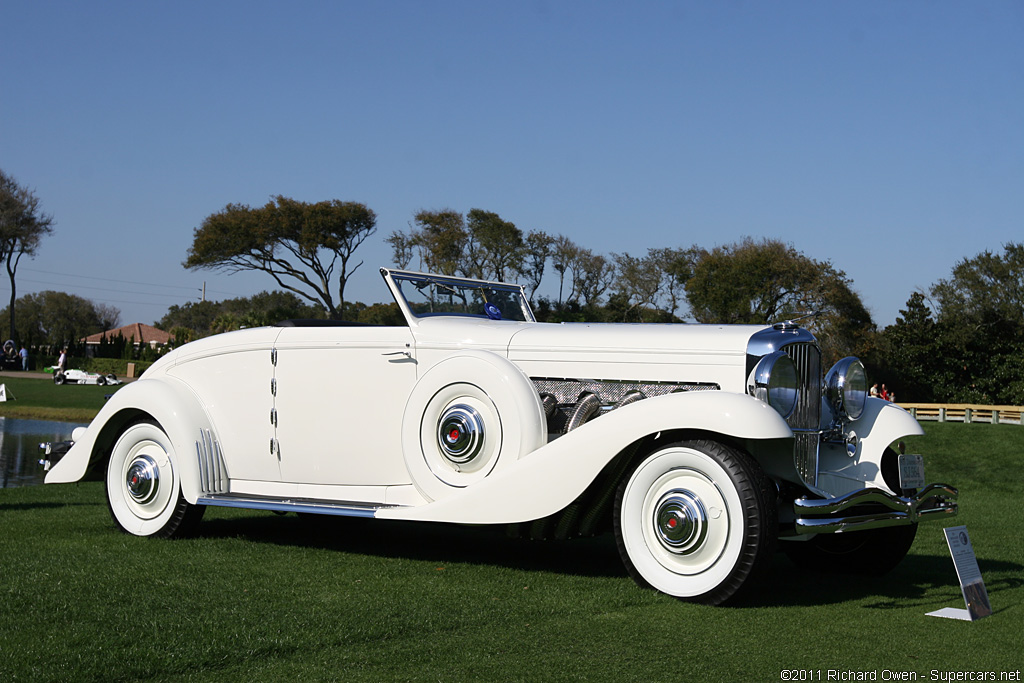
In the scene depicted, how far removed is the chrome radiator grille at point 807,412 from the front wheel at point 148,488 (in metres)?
4.24

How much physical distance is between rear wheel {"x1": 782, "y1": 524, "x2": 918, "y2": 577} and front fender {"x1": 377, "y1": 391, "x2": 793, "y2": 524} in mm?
1625

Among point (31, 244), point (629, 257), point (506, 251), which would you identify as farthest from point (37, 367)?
point (629, 257)

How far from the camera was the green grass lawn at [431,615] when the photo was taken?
3.65 m

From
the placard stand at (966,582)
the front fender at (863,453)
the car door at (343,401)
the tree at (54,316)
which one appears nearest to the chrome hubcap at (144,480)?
the car door at (343,401)

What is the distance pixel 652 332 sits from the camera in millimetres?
5668

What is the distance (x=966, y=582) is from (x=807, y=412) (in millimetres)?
1291

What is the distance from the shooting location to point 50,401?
2989cm

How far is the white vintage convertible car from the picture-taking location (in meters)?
4.84

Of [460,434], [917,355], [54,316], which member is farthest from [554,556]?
[54,316]

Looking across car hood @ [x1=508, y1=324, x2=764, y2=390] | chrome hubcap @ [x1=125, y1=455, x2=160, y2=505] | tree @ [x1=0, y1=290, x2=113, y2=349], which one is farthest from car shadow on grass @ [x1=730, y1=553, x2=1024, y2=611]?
tree @ [x1=0, y1=290, x2=113, y2=349]

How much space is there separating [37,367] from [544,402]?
178ft

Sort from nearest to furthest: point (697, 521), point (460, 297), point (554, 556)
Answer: point (697, 521) → point (554, 556) → point (460, 297)

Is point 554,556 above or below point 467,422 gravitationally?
below

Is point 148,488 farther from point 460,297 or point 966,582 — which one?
point 966,582
